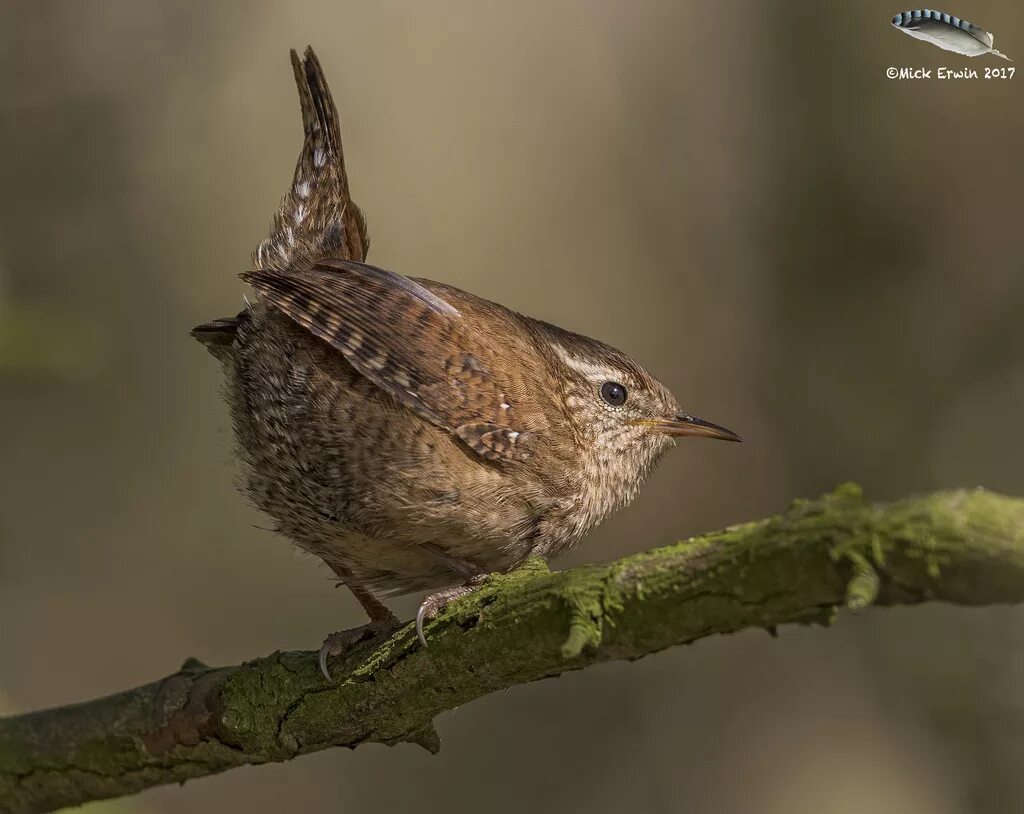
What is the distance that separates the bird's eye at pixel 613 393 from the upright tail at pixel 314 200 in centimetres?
102

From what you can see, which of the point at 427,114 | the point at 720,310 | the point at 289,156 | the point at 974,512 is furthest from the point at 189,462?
the point at 974,512

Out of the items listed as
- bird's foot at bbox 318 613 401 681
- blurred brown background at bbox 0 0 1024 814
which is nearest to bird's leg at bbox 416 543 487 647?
bird's foot at bbox 318 613 401 681

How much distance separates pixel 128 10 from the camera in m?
6.81

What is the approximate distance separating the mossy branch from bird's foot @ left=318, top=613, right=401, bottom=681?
0.04 m

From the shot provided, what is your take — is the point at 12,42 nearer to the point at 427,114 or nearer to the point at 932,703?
the point at 427,114

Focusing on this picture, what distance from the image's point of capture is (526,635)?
2455 millimetres

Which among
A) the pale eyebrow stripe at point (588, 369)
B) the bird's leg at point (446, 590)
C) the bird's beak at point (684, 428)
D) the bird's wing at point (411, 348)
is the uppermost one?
the bird's wing at point (411, 348)

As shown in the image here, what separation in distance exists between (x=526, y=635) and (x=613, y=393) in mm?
1523

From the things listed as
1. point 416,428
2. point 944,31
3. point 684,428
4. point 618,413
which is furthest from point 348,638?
point 944,31

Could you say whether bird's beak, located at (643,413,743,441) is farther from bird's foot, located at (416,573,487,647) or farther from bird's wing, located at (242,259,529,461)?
bird's foot, located at (416,573,487,647)

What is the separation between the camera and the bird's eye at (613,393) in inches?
151

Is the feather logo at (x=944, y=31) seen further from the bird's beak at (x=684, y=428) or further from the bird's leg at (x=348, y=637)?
the bird's leg at (x=348, y=637)

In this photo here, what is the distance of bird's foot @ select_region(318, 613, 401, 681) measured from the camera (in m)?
3.11

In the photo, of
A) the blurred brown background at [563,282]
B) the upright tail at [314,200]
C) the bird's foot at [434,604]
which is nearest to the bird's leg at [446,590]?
the bird's foot at [434,604]
